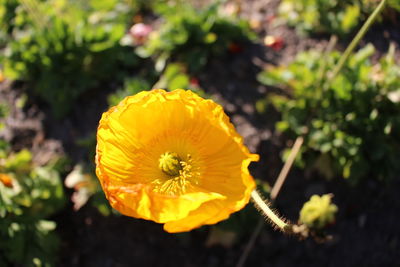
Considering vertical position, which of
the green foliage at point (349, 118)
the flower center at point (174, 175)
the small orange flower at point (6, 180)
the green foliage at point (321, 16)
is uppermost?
the flower center at point (174, 175)

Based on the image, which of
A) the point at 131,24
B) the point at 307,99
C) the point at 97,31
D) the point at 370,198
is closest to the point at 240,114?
the point at 307,99

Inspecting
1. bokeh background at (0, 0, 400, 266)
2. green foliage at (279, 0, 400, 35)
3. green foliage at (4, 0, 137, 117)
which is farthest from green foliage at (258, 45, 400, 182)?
green foliage at (4, 0, 137, 117)

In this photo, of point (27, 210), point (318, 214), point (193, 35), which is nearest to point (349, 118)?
point (318, 214)

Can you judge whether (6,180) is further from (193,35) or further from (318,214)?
(318,214)

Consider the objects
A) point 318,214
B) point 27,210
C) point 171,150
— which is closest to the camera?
point 318,214

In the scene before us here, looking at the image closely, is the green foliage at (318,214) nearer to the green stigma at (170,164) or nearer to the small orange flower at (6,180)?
the green stigma at (170,164)

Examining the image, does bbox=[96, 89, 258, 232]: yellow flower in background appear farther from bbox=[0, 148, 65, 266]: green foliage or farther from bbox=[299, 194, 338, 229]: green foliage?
bbox=[0, 148, 65, 266]: green foliage

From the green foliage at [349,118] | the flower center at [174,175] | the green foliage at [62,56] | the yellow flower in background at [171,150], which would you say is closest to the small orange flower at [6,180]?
the green foliage at [62,56]
